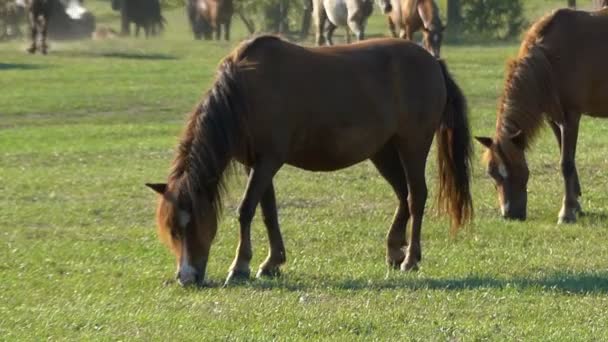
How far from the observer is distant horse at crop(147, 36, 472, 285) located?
404 inches

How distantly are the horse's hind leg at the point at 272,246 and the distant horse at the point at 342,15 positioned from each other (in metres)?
26.3

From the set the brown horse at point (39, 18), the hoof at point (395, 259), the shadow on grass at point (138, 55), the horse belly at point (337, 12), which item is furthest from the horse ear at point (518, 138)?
the brown horse at point (39, 18)

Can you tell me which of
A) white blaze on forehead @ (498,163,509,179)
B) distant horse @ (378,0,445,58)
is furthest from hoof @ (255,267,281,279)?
distant horse @ (378,0,445,58)

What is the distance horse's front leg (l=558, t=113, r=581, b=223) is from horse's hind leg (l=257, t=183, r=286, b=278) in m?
4.02

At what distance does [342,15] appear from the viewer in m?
39.2

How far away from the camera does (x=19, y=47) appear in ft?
150

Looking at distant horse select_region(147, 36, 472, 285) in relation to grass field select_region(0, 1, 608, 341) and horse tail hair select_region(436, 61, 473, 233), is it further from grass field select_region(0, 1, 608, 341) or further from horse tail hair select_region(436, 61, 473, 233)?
grass field select_region(0, 1, 608, 341)

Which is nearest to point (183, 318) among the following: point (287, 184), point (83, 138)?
point (287, 184)

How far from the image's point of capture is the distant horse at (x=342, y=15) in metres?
37.8

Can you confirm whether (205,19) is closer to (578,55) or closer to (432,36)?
(432,36)

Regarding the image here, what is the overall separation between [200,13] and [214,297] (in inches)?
1834

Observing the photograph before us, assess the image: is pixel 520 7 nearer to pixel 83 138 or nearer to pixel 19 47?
pixel 19 47

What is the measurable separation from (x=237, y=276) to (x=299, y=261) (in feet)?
3.68

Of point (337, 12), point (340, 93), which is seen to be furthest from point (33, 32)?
point (340, 93)
